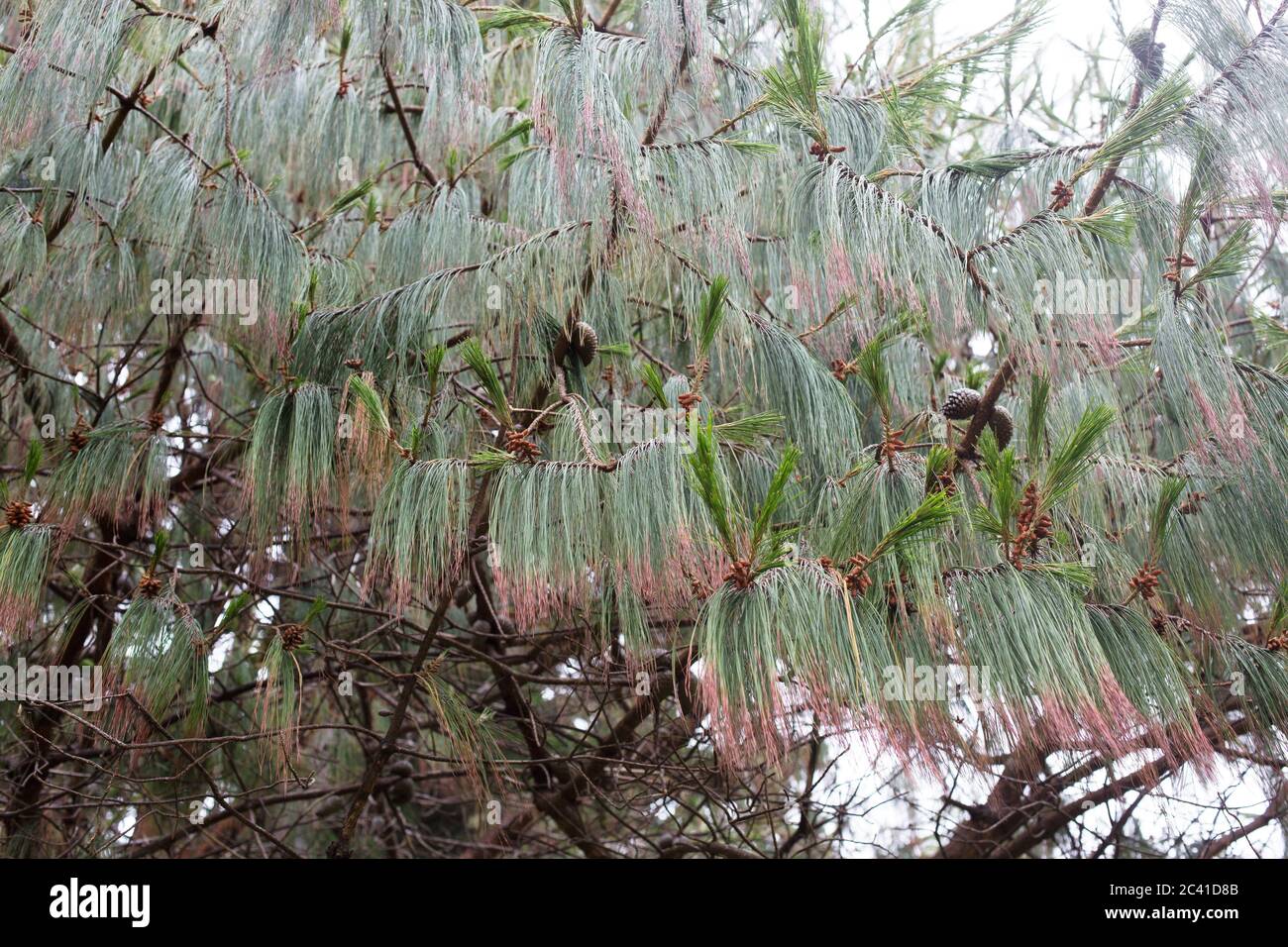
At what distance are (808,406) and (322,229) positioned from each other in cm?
119

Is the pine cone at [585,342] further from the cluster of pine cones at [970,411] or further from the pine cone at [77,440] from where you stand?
the pine cone at [77,440]

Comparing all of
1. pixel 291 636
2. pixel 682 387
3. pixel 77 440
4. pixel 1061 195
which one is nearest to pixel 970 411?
pixel 1061 195

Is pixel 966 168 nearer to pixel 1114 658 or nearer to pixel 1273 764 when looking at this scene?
pixel 1114 658

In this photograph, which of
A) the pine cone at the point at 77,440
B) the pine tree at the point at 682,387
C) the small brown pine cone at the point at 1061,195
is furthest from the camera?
the pine cone at the point at 77,440

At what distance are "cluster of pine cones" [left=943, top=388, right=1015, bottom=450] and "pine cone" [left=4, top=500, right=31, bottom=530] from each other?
143 centimetres

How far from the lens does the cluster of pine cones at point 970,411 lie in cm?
167

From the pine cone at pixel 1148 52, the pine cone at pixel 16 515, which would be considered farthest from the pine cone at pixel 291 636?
the pine cone at pixel 1148 52

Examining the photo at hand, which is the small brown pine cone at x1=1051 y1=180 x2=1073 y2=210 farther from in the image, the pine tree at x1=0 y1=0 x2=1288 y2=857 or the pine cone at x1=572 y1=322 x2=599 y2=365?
the pine cone at x1=572 y1=322 x2=599 y2=365

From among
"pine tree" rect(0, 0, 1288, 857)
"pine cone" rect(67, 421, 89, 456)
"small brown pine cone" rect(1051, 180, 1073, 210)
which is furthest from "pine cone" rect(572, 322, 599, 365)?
"pine cone" rect(67, 421, 89, 456)

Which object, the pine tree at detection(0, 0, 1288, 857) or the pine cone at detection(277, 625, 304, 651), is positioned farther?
the pine cone at detection(277, 625, 304, 651)

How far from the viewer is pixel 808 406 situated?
1711mm

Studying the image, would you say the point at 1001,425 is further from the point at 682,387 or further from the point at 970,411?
the point at 682,387

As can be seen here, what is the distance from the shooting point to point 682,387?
70.0 inches

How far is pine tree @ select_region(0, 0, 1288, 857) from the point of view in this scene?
1.34 metres
